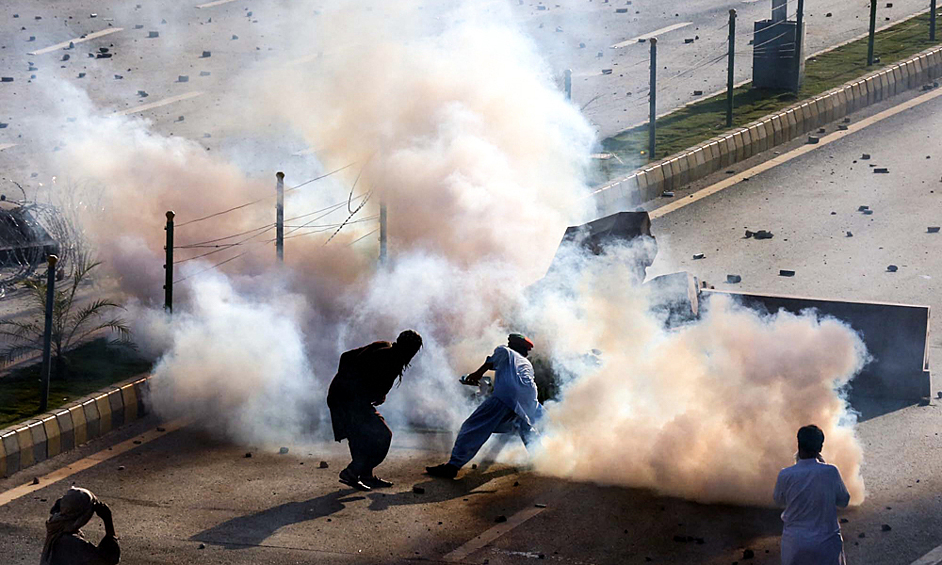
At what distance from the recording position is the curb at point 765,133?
552 inches

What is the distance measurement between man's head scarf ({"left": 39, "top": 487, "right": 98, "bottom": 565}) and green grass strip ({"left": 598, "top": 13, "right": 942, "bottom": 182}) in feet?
29.0

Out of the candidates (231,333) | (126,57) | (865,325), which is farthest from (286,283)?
(126,57)

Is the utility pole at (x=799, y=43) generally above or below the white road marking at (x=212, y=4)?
below

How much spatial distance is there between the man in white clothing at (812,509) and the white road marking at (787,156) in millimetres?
7375

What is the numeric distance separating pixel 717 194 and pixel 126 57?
735 centimetres

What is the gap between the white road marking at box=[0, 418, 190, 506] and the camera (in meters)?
8.29

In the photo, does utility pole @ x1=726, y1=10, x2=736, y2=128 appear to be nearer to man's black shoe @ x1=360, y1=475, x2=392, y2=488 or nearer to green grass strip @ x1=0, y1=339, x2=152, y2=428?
green grass strip @ x1=0, y1=339, x2=152, y2=428

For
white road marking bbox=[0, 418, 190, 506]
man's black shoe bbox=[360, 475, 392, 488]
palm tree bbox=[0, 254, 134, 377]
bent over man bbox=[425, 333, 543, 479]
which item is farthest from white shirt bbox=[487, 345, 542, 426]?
palm tree bbox=[0, 254, 134, 377]

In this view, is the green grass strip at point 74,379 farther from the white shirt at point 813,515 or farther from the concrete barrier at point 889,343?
the white shirt at point 813,515

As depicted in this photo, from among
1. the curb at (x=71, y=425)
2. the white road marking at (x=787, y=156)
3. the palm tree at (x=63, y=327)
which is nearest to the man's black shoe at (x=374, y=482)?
the curb at (x=71, y=425)

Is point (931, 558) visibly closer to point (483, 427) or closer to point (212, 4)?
point (483, 427)

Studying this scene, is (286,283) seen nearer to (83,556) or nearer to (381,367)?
(381,367)

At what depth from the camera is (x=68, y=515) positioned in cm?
576

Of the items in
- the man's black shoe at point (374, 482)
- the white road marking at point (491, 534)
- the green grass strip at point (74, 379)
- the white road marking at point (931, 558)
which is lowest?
the white road marking at point (491, 534)
